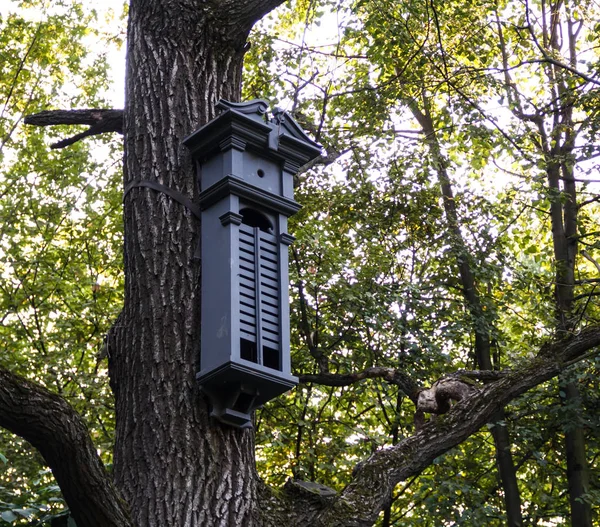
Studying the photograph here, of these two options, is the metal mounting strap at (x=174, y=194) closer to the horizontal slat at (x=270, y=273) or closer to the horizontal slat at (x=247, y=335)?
the horizontal slat at (x=270, y=273)

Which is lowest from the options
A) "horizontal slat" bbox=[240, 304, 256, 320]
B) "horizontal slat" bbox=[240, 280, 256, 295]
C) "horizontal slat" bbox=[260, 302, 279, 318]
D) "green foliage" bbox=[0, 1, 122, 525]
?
"horizontal slat" bbox=[240, 304, 256, 320]

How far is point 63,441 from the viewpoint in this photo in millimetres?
2588

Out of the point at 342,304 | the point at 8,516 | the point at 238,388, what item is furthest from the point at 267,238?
the point at 342,304

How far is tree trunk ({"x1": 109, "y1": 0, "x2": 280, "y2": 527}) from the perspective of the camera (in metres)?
3.01

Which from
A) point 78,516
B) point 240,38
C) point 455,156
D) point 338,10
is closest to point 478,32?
point 338,10

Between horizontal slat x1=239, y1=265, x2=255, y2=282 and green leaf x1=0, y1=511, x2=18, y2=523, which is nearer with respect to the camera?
green leaf x1=0, y1=511, x2=18, y2=523

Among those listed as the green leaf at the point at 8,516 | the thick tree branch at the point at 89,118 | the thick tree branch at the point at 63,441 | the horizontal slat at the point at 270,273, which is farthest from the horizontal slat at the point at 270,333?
the thick tree branch at the point at 89,118

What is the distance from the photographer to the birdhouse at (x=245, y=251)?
3139 mm

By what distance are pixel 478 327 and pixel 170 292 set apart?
16.1 feet

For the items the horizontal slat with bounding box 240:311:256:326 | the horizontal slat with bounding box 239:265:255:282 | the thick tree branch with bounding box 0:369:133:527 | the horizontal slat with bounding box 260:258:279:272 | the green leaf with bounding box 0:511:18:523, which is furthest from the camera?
the horizontal slat with bounding box 260:258:279:272

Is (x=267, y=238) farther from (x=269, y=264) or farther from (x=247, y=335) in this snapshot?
(x=247, y=335)

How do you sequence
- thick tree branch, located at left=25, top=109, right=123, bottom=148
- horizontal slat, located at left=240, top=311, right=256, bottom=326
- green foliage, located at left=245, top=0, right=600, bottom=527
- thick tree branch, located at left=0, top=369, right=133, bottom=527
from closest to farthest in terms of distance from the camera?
thick tree branch, located at left=0, top=369, right=133, bottom=527, horizontal slat, located at left=240, top=311, right=256, bottom=326, thick tree branch, located at left=25, top=109, right=123, bottom=148, green foliage, located at left=245, top=0, right=600, bottom=527

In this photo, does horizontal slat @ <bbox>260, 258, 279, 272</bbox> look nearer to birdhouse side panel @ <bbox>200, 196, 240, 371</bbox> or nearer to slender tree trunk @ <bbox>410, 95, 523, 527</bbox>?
birdhouse side panel @ <bbox>200, 196, 240, 371</bbox>

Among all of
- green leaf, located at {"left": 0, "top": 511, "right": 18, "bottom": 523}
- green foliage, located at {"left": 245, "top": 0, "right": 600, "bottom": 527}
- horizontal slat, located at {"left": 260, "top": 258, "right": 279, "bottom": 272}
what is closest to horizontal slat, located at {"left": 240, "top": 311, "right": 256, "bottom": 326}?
horizontal slat, located at {"left": 260, "top": 258, "right": 279, "bottom": 272}
